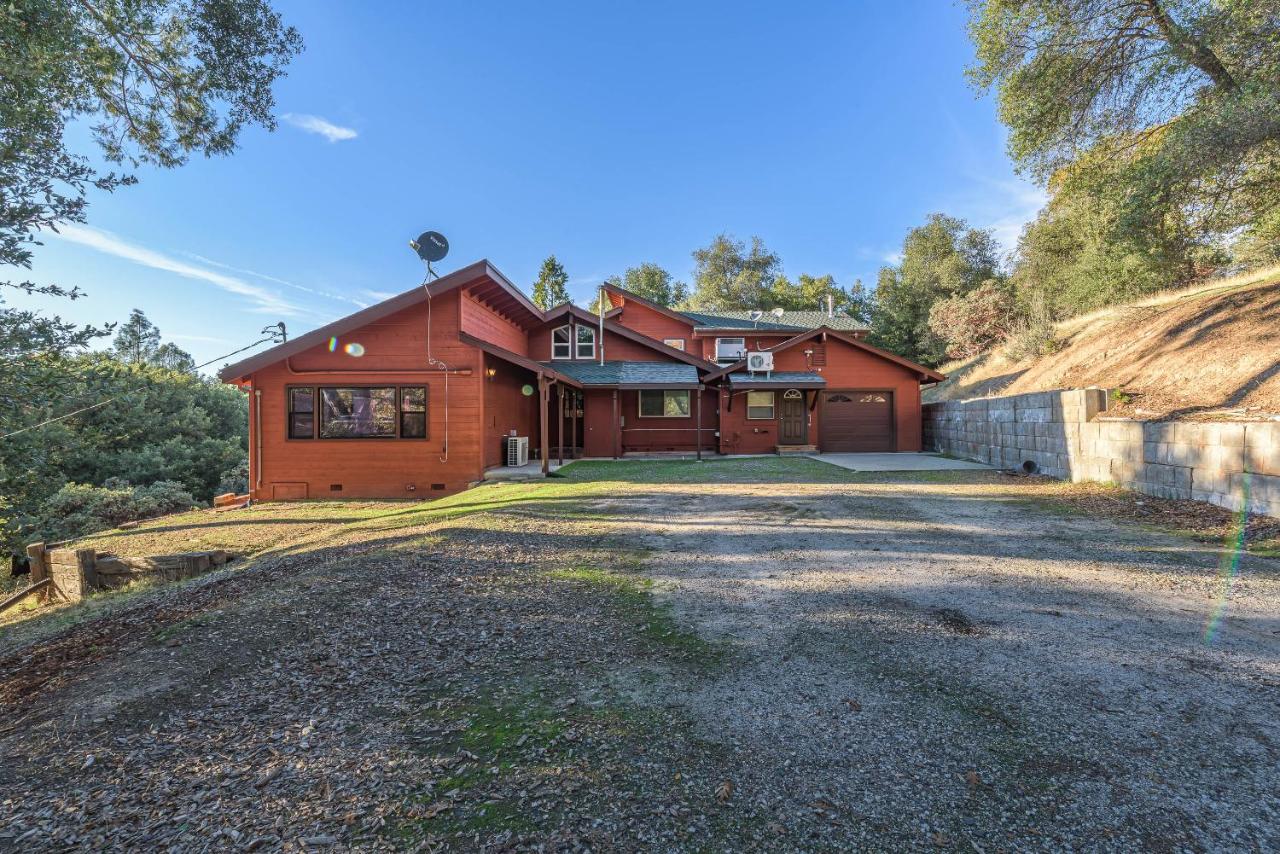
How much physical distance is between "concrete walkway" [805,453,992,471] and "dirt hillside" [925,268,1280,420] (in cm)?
283

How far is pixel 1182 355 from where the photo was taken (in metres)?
10.2

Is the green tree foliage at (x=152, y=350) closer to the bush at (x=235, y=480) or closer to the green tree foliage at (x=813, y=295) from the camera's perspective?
the bush at (x=235, y=480)

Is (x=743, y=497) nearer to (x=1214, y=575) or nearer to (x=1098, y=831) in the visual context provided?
(x=1214, y=575)

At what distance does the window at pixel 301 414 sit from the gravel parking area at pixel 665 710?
846 cm

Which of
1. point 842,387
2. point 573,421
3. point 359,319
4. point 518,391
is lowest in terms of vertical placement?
point 573,421

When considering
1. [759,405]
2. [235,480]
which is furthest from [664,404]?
[235,480]

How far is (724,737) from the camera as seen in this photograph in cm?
232

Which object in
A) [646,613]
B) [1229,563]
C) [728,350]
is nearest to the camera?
[646,613]

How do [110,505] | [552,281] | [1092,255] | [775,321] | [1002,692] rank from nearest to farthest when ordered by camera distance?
[1002,692] → [110,505] → [1092,255] → [775,321] → [552,281]

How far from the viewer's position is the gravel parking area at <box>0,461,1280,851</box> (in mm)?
1849

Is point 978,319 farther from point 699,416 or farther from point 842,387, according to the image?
point 699,416

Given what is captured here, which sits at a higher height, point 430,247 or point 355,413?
point 430,247

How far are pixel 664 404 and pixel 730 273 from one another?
30333 mm

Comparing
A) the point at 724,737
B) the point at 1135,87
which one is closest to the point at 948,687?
the point at 724,737
